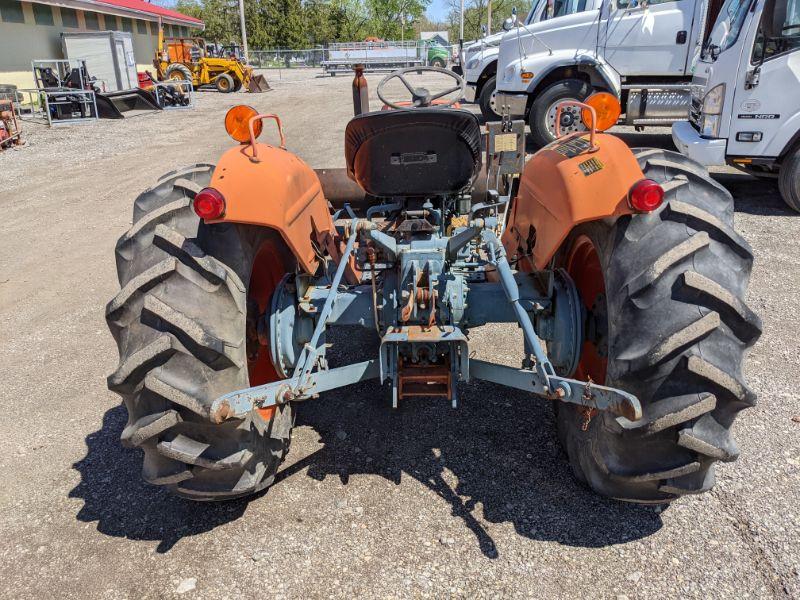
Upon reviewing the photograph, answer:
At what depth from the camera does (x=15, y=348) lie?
4.72 metres

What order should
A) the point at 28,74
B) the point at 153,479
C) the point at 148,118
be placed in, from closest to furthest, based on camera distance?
the point at 153,479 < the point at 148,118 < the point at 28,74

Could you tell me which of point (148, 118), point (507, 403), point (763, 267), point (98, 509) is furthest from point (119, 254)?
point (148, 118)

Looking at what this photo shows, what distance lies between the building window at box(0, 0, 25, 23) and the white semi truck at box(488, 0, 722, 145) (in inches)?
720

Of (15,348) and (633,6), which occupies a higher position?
(633,6)

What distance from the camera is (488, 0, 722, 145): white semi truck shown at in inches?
383

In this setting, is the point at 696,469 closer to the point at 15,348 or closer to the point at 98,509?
the point at 98,509

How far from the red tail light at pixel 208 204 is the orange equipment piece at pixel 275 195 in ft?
0.15

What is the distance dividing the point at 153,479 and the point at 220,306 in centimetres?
70

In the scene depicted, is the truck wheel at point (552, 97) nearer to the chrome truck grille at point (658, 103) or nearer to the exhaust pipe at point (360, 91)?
the chrome truck grille at point (658, 103)

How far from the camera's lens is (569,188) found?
2566 millimetres

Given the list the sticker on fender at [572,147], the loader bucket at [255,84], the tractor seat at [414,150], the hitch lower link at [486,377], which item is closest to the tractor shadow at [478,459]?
the hitch lower link at [486,377]

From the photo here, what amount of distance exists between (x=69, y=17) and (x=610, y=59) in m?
23.1

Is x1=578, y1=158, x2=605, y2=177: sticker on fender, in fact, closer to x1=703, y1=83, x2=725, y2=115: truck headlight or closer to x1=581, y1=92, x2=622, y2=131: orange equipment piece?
x1=581, y1=92, x2=622, y2=131: orange equipment piece

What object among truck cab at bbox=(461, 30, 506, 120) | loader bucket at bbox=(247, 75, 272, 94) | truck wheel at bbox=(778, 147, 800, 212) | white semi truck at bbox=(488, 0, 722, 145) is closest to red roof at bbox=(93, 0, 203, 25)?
loader bucket at bbox=(247, 75, 272, 94)
